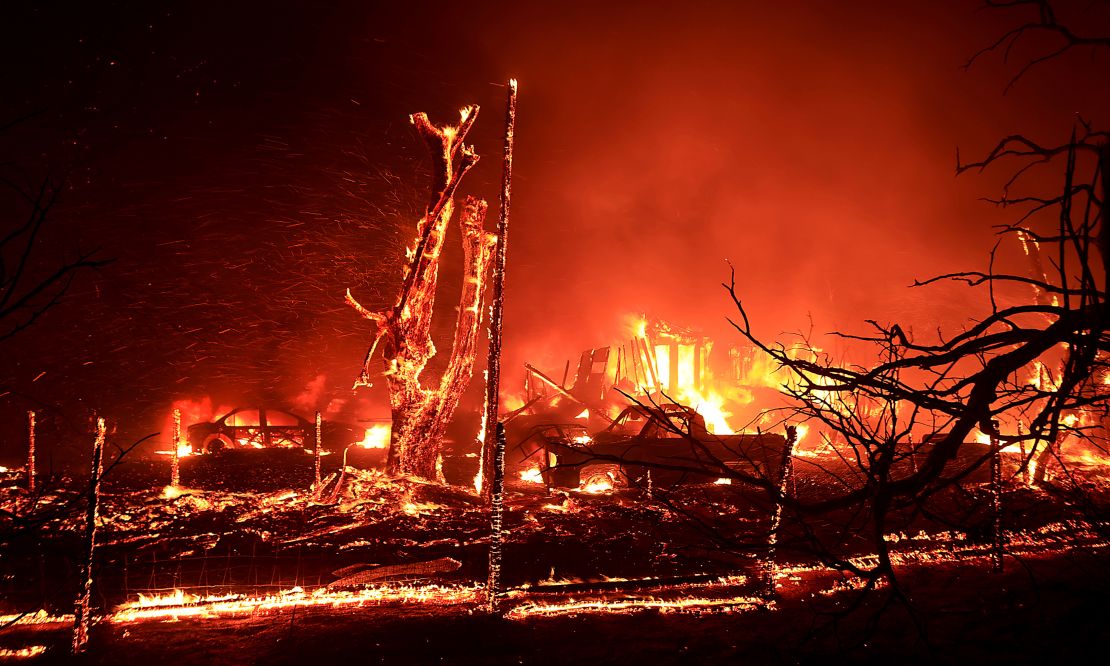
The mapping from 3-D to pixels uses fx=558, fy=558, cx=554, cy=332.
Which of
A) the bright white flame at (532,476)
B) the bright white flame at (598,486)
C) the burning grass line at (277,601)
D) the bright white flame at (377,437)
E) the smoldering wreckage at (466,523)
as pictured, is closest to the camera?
the smoldering wreckage at (466,523)

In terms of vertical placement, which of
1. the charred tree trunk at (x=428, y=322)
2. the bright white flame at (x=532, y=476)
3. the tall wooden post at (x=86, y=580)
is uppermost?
the charred tree trunk at (x=428, y=322)

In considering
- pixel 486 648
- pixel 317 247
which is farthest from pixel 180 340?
pixel 486 648

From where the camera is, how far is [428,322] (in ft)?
32.8

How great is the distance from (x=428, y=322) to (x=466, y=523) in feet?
11.7

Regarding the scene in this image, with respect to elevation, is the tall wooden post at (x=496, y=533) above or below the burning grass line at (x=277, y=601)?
above

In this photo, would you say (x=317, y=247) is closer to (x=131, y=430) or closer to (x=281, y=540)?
(x=131, y=430)

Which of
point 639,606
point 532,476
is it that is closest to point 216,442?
point 532,476

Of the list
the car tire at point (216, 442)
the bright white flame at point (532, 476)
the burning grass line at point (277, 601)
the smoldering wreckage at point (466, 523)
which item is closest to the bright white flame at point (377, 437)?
the smoldering wreckage at point (466, 523)

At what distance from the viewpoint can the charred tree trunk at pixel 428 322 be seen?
380 inches

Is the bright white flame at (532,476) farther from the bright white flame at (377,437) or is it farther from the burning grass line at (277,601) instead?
the burning grass line at (277,601)

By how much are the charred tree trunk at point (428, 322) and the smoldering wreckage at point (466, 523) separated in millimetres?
35

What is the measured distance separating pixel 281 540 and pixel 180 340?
45.8 feet

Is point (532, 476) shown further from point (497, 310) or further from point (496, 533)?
point (496, 533)

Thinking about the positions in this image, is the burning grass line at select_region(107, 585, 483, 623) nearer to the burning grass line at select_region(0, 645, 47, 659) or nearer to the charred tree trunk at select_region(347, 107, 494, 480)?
the burning grass line at select_region(0, 645, 47, 659)
